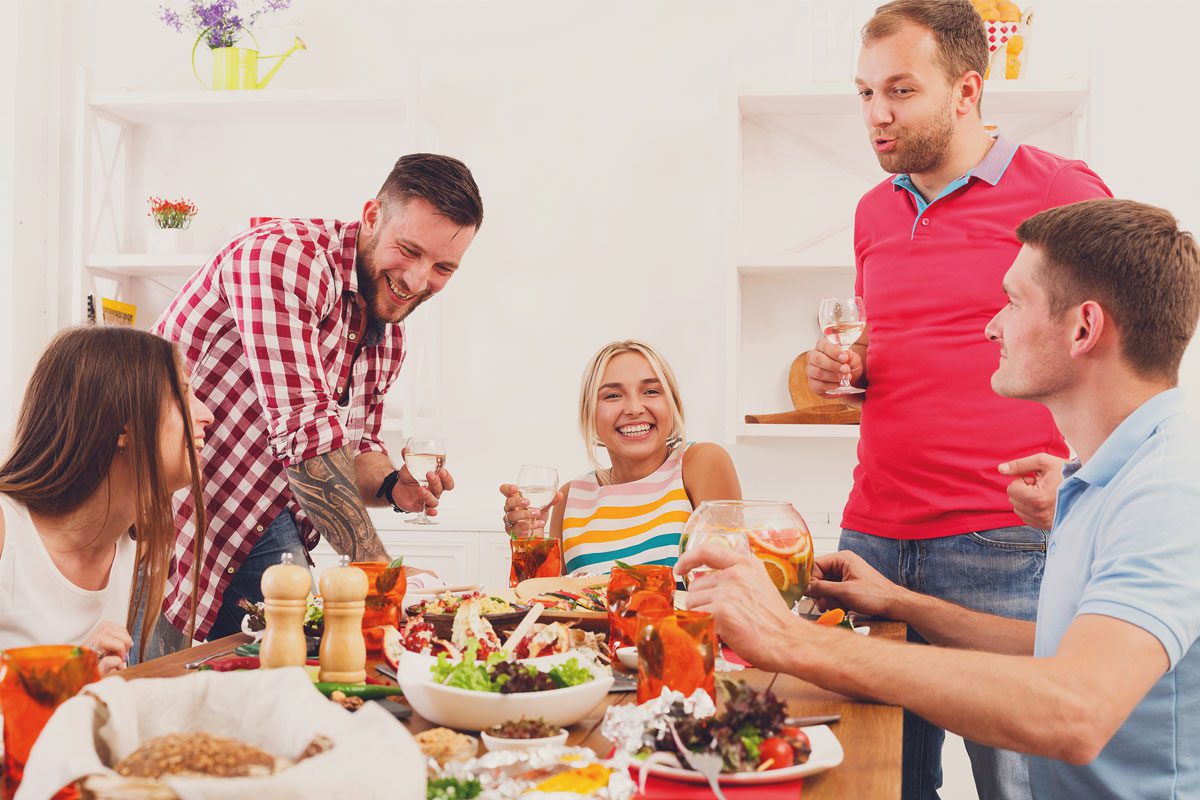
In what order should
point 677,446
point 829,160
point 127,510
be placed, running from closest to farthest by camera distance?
point 127,510 < point 677,446 < point 829,160

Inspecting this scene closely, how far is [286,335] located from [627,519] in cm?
97

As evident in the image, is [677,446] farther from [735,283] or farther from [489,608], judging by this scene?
[489,608]

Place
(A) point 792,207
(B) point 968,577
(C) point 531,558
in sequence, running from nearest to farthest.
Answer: (C) point 531,558 < (B) point 968,577 < (A) point 792,207

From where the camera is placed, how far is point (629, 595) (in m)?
1.38

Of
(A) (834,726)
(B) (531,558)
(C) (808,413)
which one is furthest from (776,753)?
(C) (808,413)

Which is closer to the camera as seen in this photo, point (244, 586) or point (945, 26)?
point (945, 26)

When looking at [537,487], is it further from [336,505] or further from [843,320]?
[843,320]

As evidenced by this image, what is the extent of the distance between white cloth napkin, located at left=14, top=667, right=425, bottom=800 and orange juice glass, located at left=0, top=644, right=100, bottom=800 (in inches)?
4.4

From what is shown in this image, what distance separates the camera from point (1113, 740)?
124 centimetres

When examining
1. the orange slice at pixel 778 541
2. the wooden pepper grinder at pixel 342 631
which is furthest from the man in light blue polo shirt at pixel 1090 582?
the wooden pepper grinder at pixel 342 631

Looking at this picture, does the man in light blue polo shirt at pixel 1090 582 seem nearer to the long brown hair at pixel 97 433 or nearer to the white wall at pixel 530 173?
the long brown hair at pixel 97 433

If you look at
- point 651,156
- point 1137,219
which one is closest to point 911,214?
point 1137,219

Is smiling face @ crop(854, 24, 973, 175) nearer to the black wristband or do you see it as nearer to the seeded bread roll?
the black wristband

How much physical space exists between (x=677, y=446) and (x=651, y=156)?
1.10 metres
